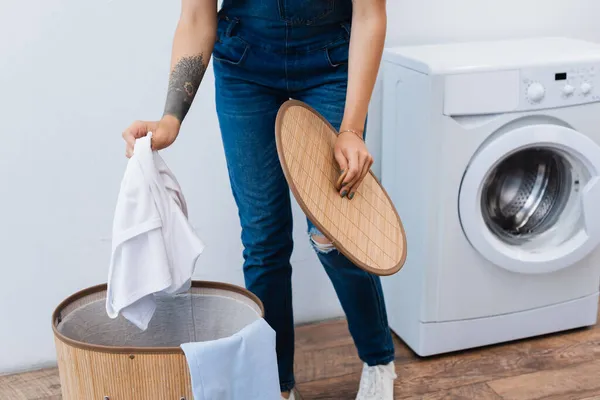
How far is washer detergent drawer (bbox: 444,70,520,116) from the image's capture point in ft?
6.31

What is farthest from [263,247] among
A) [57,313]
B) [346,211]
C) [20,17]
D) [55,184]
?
[20,17]

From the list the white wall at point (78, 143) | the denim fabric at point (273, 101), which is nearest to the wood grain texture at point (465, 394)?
the denim fabric at point (273, 101)

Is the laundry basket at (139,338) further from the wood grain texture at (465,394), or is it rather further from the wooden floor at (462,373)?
the wood grain texture at (465,394)

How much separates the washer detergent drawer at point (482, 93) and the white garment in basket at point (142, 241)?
35.0 inches

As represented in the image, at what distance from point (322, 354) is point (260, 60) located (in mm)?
997

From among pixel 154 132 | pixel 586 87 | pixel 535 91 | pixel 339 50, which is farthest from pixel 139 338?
pixel 586 87

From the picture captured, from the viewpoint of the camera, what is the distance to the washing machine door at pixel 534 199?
6.56ft

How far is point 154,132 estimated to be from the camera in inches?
54.4

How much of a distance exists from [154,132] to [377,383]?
88 cm

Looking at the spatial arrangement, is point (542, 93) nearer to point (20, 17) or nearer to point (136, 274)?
point (136, 274)

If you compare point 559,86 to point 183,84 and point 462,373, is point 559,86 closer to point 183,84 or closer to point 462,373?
point 462,373

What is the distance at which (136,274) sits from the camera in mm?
1310

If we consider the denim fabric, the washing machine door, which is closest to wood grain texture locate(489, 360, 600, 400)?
the washing machine door

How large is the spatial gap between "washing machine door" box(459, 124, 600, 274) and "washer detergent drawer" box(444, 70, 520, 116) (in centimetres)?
9
